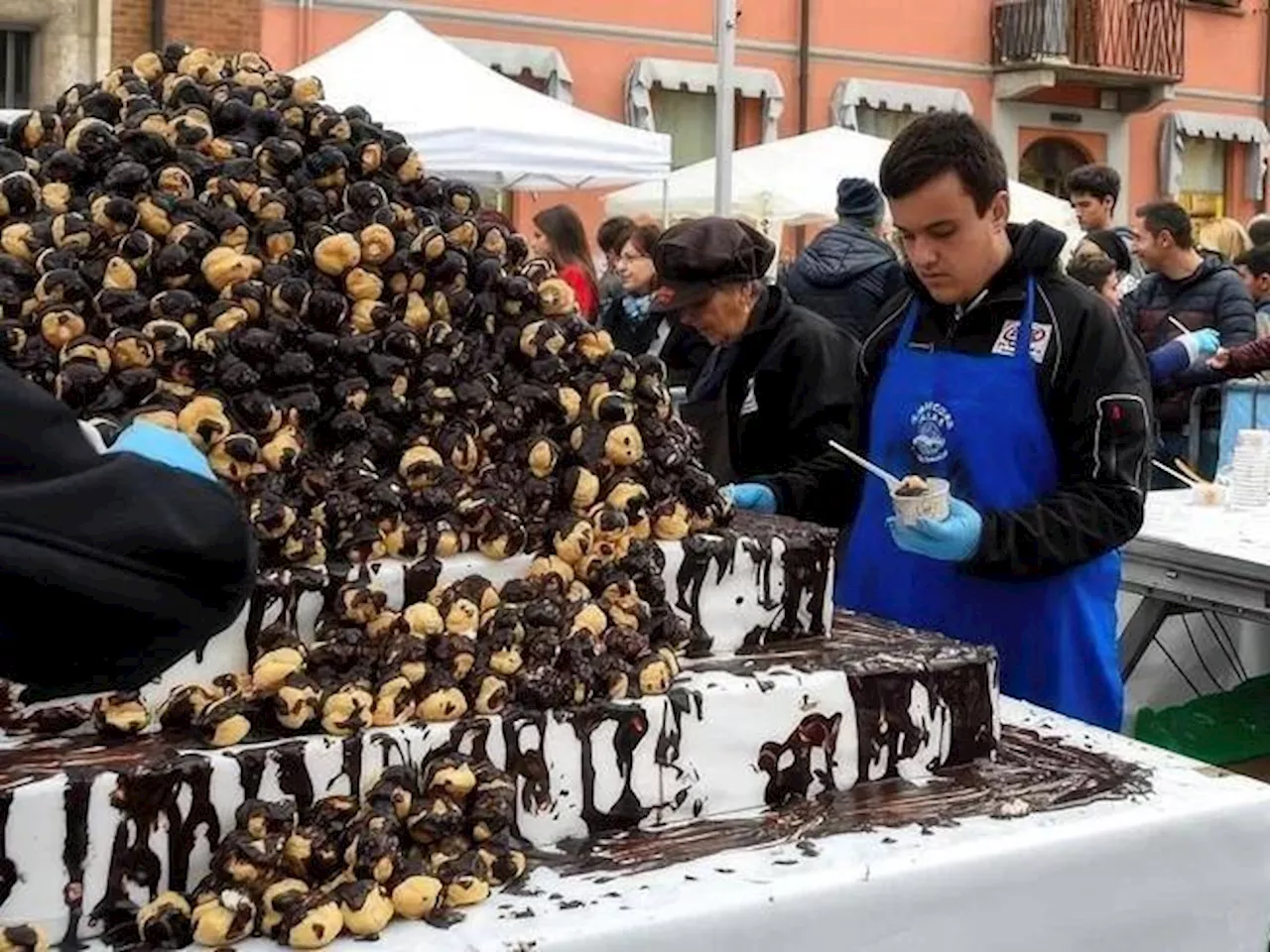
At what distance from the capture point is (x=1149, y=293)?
5738 millimetres

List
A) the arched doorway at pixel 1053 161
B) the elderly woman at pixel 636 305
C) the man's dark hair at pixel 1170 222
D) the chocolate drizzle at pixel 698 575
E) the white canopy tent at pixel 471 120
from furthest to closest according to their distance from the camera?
1. the arched doorway at pixel 1053 161
2. the white canopy tent at pixel 471 120
3. the man's dark hair at pixel 1170 222
4. the elderly woman at pixel 636 305
5. the chocolate drizzle at pixel 698 575

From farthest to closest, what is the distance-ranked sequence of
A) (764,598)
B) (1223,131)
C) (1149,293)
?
1. (1223,131)
2. (1149,293)
3. (764,598)

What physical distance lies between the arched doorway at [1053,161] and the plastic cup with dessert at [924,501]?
50.9ft

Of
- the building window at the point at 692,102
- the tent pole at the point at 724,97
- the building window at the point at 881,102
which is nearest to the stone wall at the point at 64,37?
the building window at the point at 692,102

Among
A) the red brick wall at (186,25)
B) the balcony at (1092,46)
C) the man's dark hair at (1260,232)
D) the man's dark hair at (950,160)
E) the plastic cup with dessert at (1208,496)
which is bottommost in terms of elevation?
the plastic cup with dessert at (1208,496)

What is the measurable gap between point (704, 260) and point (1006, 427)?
804 millimetres

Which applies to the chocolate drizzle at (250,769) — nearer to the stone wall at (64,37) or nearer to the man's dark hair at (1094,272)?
the man's dark hair at (1094,272)

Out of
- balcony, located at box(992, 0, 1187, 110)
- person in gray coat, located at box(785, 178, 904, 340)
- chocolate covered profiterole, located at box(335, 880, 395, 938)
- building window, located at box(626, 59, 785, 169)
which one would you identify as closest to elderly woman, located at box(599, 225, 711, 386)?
person in gray coat, located at box(785, 178, 904, 340)

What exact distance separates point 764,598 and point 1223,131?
686 inches

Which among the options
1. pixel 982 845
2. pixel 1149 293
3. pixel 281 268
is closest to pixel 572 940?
pixel 982 845

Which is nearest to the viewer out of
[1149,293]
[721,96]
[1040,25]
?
[1149,293]

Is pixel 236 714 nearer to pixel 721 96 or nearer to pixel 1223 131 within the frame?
pixel 721 96

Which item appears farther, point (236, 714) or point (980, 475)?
point (980, 475)

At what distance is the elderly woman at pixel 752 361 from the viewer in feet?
9.30
